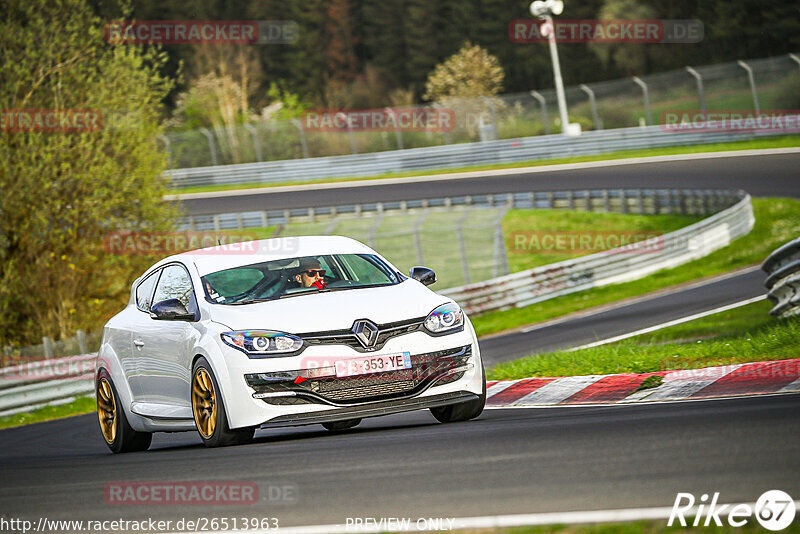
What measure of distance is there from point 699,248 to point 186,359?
21.0 m

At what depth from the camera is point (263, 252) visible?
9789mm

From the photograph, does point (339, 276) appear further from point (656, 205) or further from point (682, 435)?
point (656, 205)

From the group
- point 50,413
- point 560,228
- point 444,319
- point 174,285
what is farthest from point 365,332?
point 560,228

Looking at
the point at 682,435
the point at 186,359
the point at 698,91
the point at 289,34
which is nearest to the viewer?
the point at 682,435

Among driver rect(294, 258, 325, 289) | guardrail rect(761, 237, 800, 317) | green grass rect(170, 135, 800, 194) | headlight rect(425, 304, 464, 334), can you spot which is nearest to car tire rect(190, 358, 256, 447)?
driver rect(294, 258, 325, 289)

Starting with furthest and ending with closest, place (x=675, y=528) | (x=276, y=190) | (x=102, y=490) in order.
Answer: (x=276, y=190), (x=102, y=490), (x=675, y=528)

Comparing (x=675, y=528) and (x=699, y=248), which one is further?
(x=699, y=248)

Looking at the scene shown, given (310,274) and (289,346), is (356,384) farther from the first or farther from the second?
(310,274)

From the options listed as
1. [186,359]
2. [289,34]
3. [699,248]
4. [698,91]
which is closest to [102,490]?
[186,359]

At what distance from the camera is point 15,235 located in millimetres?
23453

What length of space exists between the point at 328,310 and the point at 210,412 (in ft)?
3.80

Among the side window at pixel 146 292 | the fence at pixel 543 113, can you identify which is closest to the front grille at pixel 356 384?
the side window at pixel 146 292

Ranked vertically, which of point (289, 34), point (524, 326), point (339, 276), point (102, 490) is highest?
point (289, 34)

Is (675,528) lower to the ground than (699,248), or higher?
higher
